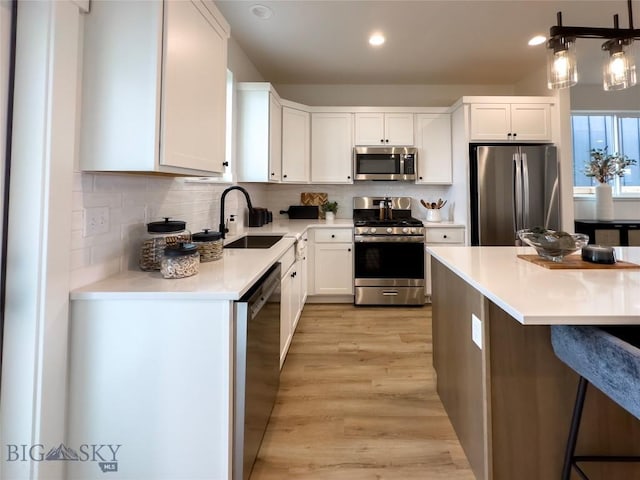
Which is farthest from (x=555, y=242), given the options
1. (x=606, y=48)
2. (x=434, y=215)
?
(x=434, y=215)

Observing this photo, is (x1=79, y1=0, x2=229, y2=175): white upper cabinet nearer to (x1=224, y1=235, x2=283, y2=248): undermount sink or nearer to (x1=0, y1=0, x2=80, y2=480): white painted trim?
(x1=0, y1=0, x2=80, y2=480): white painted trim

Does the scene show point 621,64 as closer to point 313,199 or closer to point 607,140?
Answer: point 313,199

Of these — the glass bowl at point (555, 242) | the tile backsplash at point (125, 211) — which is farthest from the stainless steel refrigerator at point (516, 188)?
the tile backsplash at point (125, 211)

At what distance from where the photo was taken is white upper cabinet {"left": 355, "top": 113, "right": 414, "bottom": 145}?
12.8 ft

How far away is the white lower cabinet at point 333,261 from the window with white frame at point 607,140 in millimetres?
3237

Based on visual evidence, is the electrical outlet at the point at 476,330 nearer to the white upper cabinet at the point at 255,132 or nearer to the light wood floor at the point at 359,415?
the light wood floor at the point at 359,415

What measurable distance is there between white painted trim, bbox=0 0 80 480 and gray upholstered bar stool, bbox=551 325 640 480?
5.62ft

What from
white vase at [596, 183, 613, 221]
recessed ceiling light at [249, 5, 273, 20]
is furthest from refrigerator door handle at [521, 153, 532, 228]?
recessed ceiling light at [249, 5, 273, 20]

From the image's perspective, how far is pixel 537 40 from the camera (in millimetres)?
3057

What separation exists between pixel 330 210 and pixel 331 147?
0.78 metres

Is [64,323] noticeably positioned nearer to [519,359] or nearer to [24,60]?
[24,60]

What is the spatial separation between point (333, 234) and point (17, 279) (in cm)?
281

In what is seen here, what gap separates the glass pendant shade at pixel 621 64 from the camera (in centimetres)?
155

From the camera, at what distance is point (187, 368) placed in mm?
1131
